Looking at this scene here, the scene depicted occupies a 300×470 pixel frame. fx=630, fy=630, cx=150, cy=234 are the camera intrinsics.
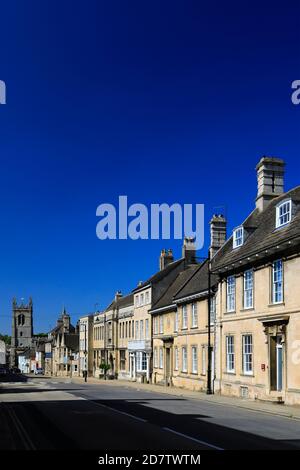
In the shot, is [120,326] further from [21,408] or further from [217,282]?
[21,408]

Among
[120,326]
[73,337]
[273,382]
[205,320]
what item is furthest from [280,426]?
[73,337]

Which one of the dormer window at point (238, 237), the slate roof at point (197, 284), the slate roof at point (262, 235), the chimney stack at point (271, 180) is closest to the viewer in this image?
the slate roof at point (262, 235)

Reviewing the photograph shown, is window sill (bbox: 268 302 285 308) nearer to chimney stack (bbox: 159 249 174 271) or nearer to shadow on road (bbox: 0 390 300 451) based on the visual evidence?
shadow on road (bbox: 0 390 300 451)

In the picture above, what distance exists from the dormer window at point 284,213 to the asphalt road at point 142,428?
30.7ft

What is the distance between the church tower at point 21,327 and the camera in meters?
188

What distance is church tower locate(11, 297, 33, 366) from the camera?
616 feet

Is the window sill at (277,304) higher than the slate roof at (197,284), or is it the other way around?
the slate roof at (197,284)

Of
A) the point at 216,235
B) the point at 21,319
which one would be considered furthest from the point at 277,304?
the point at 21,319

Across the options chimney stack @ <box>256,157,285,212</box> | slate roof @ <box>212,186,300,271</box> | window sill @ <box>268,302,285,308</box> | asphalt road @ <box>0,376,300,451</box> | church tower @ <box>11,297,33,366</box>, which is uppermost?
chimney stack @ <box>256,157,285,212</box>

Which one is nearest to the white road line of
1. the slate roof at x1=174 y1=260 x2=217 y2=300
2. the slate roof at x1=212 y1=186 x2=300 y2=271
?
the slate roof at x1=212 y1=186 x2=300 y2=271

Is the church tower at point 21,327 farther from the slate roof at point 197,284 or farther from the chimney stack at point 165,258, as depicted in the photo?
the slate roof at point 197,284

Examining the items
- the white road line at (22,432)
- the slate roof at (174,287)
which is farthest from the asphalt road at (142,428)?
the slate roof at (174,287)

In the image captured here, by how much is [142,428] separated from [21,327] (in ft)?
582

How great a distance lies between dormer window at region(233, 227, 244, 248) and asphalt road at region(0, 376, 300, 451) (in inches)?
456
